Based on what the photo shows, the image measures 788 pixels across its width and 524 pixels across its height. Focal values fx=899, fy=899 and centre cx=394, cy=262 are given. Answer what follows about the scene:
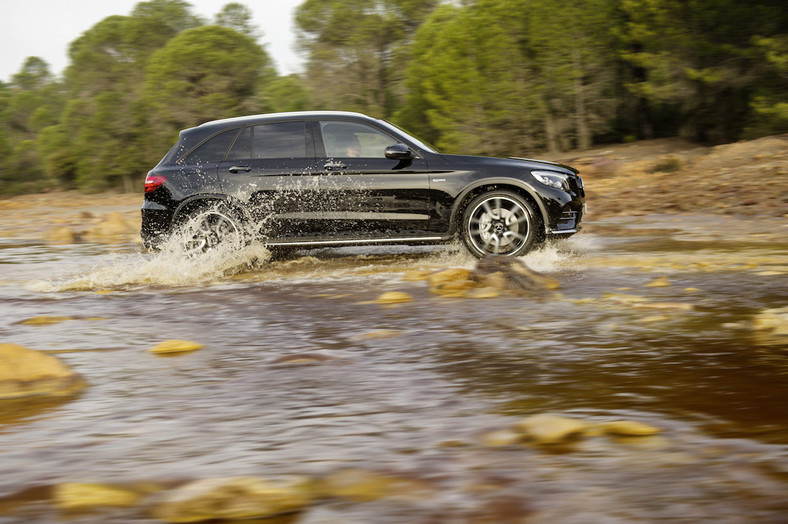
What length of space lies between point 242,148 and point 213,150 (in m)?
0.31

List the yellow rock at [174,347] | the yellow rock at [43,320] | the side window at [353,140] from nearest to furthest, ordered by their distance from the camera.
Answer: the yellow rock at [174,347], the yellow rock at [43,320], the side window at [353,140]

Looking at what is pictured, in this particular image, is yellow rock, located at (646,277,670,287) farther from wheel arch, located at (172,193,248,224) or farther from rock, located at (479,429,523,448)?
wheel arch, located at (172,193,248,224)

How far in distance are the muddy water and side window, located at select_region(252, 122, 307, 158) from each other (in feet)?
5.32

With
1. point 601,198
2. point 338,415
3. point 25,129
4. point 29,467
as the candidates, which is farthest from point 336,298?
point 25,129

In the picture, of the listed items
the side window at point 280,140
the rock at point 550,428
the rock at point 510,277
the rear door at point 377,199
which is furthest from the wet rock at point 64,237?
the rock at point 550,428

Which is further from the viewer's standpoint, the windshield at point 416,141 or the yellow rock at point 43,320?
the windshield at point 416,141

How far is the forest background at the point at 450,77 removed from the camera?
2538cm

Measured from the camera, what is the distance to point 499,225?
30.1 feet

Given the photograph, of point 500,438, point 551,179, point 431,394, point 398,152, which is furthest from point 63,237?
point 500,438

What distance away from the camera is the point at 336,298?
7.46m

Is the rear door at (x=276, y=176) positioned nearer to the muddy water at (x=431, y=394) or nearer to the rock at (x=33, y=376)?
the muddy water at (x=431, y=394)

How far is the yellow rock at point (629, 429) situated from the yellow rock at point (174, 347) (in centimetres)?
288

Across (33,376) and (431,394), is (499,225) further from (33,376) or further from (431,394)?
(33,376)

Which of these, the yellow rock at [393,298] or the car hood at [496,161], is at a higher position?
the car hood at [496,161]
